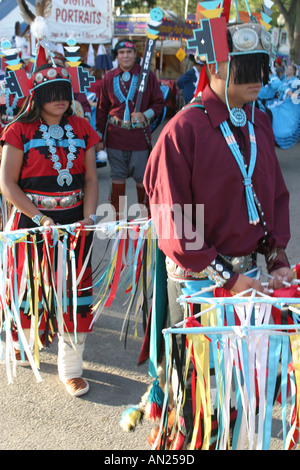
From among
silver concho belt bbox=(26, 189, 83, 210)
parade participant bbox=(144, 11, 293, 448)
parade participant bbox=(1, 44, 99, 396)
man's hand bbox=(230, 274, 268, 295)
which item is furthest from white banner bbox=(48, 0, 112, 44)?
man's hand bbox=(230, 274, 268, 295)

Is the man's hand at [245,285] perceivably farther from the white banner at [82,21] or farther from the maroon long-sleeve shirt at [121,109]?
the white banner at [82,21]

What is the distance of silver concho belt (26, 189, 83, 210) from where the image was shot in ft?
9.09

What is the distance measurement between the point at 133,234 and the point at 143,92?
3014 millimetres

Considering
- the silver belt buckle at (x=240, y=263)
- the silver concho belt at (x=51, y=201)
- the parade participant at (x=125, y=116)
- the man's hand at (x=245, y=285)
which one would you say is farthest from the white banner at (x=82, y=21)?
the man's hand at (x=245, y=285)

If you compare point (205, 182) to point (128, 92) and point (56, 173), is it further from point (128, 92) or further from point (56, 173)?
point (128, 92)

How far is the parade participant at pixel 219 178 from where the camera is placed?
6.00 ft

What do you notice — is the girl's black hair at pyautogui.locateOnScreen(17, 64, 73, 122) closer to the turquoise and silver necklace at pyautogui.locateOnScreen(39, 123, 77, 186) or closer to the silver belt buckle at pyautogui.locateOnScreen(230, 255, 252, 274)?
the turquoise and silver necklace at pyautogui.locateOnScreen(39, 123, 77, 186)

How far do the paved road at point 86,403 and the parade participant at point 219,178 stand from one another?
2.36 feet

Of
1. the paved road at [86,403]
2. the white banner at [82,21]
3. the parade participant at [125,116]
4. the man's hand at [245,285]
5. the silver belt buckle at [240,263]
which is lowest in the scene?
the paved road at [86,403]

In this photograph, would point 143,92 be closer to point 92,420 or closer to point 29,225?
point 29,225

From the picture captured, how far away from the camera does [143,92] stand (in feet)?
17.3

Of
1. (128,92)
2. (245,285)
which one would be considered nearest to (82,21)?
(128,92)

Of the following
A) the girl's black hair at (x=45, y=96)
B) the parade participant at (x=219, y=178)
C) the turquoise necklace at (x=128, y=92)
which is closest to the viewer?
the parade participant at (x=219, y=178)
